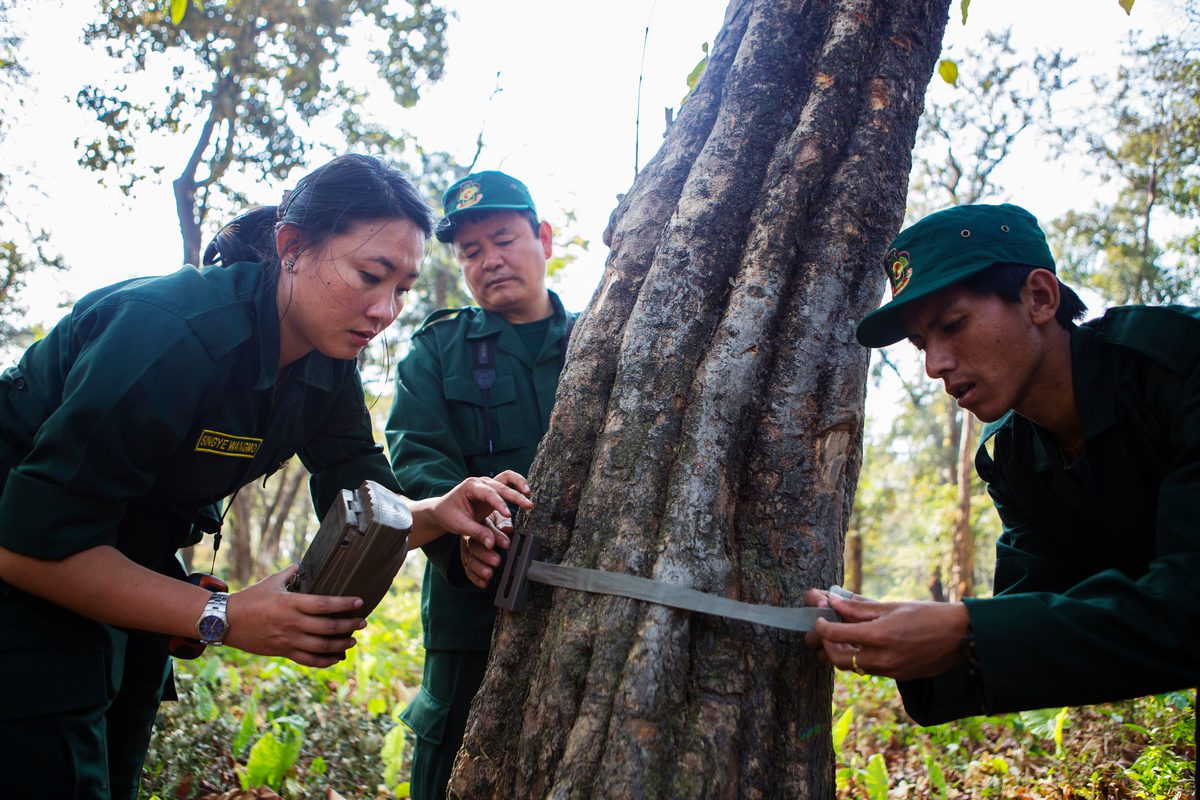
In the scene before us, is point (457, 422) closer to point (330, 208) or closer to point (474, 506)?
point (474, 506)

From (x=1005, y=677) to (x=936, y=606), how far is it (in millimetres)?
174

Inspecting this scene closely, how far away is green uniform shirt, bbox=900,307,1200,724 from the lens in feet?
5.03

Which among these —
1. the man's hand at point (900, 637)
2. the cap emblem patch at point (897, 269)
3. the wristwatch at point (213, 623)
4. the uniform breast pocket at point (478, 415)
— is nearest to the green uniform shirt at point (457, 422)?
the uniform breast pocket at point (478, 415)

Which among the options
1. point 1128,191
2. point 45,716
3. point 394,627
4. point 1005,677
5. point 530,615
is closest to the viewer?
point 1005,677

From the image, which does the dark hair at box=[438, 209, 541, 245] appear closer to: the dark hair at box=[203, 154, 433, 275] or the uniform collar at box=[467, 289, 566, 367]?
the uniform collar at box=[467, 289, 566, 367]

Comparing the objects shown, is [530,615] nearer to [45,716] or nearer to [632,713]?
[632,713]

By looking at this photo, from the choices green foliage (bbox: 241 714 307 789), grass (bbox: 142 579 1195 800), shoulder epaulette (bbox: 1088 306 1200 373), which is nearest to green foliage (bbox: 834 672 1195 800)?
grass (bbox: 142 579 1195 800)

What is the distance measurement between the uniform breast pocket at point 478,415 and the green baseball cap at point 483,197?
0.72m

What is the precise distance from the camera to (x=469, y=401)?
9.46ft

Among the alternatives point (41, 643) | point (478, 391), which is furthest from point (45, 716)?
point (478, 391)

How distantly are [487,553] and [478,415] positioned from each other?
0.87m

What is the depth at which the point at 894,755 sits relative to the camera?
514 cm

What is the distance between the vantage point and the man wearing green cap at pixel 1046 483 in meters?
1.54

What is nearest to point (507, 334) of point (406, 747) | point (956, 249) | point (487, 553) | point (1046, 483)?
point (487, 553)
